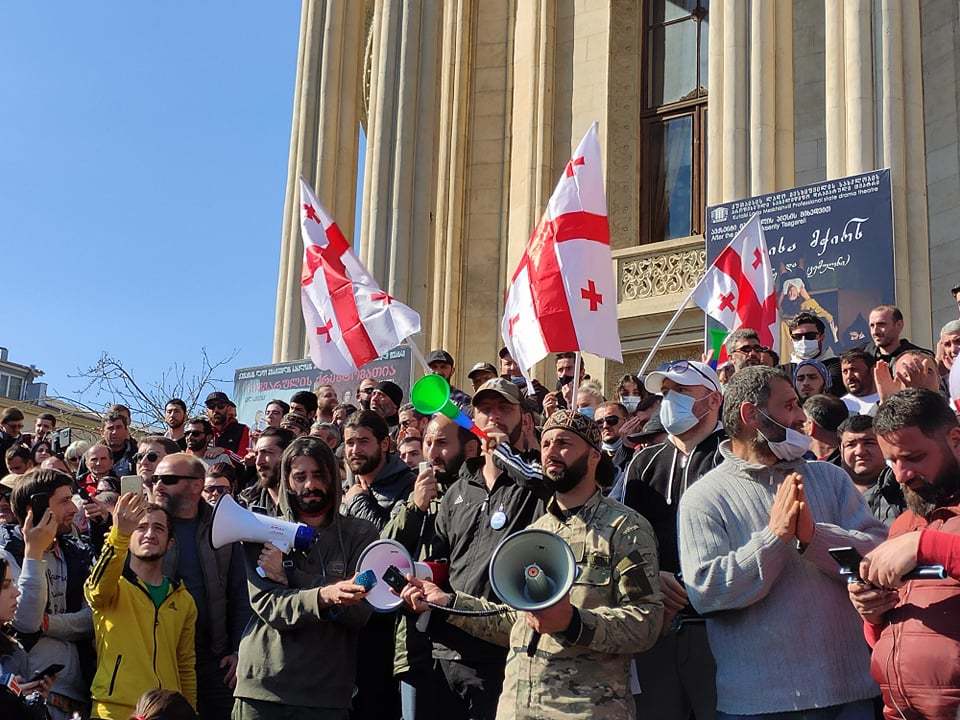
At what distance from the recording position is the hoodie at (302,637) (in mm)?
6410

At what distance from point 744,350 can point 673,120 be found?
9.67m

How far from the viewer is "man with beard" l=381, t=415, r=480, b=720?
644cm

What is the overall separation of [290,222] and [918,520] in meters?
16.2

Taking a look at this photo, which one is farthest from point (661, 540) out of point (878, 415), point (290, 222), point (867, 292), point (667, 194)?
point (290, 222)

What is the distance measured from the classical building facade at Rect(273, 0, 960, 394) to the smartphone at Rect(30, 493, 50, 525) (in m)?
10.0

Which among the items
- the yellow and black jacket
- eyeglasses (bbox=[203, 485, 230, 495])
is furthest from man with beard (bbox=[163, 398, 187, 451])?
the yellow and black jacket

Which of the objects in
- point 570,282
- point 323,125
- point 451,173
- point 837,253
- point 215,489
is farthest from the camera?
point 451,173

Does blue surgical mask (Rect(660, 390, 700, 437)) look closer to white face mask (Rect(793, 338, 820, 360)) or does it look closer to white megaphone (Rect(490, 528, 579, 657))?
white megaphone (Rect(490, 528, 579, 657))

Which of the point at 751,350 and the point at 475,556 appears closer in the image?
the point at 475,556

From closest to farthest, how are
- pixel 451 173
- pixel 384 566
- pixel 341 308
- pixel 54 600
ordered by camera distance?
1. pixel 384 566
2. pixel 54 600
3. pixel 341 308
4. pixel 451 173

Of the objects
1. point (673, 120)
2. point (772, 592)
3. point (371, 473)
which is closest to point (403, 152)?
point (673, 120)

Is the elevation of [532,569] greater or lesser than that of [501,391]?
lesser

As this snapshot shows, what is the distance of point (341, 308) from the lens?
40.7 ft

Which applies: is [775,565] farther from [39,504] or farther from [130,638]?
[39,504]
